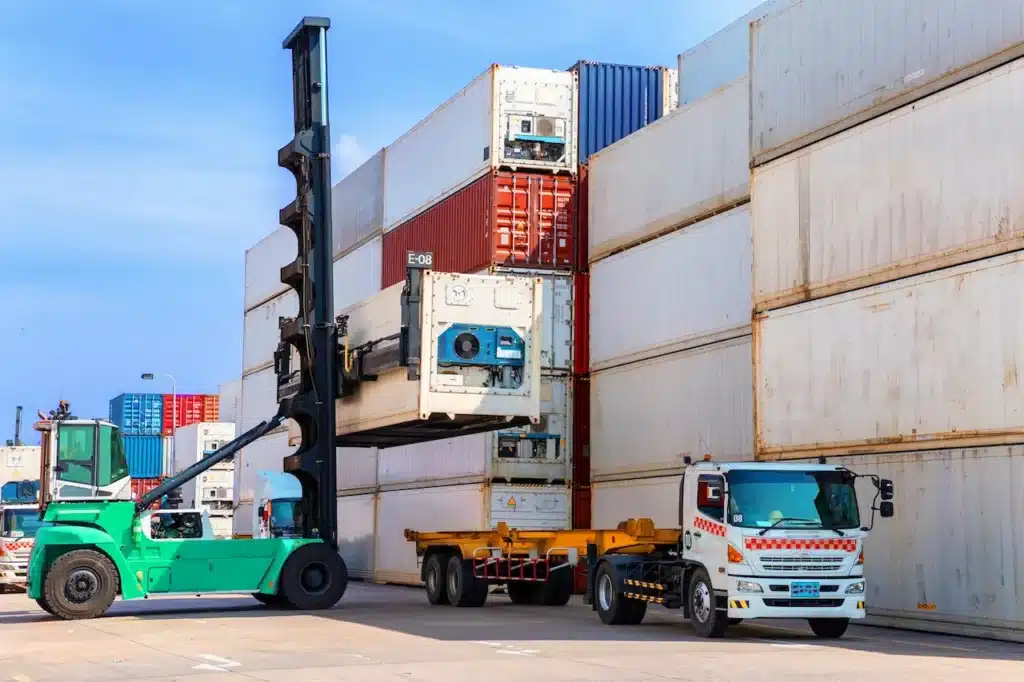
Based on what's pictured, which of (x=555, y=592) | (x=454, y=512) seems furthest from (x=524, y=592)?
(x=454, y=512)

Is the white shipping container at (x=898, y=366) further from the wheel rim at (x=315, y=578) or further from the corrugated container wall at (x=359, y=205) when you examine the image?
the corrugated container wall at (x=359, y=205)

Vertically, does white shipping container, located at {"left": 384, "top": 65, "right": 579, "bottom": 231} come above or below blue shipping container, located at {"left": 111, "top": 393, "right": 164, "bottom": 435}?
above

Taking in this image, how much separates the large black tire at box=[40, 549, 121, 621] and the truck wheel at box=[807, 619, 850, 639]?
10.1m

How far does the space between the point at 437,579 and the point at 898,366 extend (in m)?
9.49

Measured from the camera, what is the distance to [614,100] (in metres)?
30.4

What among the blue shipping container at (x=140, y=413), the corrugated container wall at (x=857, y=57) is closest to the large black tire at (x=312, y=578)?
A: the corrugated container wall at (x=857, y=57)

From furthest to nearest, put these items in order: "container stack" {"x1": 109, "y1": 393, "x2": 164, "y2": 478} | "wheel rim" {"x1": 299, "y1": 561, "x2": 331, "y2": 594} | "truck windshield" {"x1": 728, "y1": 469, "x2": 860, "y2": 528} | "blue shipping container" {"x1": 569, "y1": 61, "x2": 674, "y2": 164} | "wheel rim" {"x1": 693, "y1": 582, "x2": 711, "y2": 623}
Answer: "container stack" {"x1": 109, "y1": 393, "x2": 164, "y2": 478} < "blue shipping container" {"x1": 569, "y1": 61, "x2": 674, "y2": 164} < "wheel rim" {"x1": 299, "y1": 561, "x2": 331, "y2": 594} < "wheel rim" {"x1": 693, "y1": 582, "x2": 711, "y2": 623} < "truck windshield" {"x1": 728, "y1": 469, "x2": 860, "y2": 528}

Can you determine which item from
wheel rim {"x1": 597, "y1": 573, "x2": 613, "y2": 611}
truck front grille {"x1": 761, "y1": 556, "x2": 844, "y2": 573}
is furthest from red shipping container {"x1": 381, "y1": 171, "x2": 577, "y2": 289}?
truck front grille {"x1": 761, "y1": 556, "x2": 844, "y2": 573}

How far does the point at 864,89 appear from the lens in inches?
768

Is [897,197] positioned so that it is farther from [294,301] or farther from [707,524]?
[294,301]

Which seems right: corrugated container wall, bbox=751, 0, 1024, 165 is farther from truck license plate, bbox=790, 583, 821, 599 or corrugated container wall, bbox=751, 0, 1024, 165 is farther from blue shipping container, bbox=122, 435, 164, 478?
blue shipping container, bbox=122, 435, 164, 478

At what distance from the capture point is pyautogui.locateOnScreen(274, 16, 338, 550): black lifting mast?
2333 centimetres

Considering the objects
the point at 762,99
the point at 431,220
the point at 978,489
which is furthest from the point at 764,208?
the point at 431,220

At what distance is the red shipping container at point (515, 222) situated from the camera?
29.0 m
